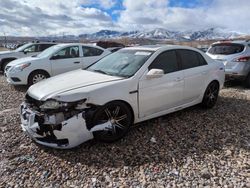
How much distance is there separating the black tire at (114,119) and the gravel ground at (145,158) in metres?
0.15

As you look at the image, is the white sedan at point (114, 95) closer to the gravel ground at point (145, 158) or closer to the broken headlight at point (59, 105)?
the broken headlight at point (59, 105)

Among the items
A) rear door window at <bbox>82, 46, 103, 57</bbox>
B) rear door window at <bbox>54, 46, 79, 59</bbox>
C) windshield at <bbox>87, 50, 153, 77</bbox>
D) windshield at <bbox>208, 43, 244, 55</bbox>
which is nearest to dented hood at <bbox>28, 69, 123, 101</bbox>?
windshield at <bbox>87, 50, 153, 77</bbox>

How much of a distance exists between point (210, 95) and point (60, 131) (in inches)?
144

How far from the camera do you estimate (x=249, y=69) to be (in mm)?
8086

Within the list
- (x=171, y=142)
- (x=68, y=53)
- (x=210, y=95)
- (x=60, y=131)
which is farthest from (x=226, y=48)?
(x=60, y=131)

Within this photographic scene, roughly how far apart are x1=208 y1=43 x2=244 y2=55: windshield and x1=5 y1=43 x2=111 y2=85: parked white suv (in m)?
4.35

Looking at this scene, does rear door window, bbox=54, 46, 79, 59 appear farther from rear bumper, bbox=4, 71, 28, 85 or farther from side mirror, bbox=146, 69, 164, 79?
side mirror, bbox=146, 69, 164, 79

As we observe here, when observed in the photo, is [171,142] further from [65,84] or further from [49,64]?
[49,64]

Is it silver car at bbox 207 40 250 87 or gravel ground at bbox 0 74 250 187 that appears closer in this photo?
gravel ground at bbox 0 74 250 187

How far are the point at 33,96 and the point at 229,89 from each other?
636 centimetres

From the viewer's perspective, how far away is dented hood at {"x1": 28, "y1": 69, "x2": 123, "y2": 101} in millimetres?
3574

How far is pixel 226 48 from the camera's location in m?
8.38

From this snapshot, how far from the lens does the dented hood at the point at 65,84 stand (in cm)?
357

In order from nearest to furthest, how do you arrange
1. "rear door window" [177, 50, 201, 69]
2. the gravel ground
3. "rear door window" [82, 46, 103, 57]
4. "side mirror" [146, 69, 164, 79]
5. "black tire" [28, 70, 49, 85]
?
the gravel ground, "side mirror" [146, 69, 164, 79], "rear door window" [177, 50, 201, 69], "black tire" [28, 70, 49, 85], "rear door window" [82, 46, 103, 57]
